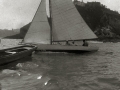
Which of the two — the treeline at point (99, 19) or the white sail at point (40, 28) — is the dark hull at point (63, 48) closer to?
the white sail at point (40, 28)

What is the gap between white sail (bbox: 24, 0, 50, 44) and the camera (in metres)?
28.2

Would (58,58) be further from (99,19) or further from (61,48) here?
(99,19)

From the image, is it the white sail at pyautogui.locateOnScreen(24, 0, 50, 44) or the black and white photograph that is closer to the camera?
the black and white photograph

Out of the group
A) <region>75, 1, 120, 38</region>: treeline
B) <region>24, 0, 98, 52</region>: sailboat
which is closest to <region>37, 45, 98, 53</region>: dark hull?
<region>24, 0, 98, 52</region>: sailboat

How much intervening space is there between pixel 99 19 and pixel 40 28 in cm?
13655

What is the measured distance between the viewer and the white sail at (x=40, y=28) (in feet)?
92.6

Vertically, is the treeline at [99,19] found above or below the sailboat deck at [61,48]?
above

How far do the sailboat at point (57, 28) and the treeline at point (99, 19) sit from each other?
4448 inches

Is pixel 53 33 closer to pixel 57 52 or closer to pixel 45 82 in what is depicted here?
pixel 57 52

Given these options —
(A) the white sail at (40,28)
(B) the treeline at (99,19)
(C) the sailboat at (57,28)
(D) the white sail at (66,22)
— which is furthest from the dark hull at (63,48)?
(B) the treeline at (99,19)

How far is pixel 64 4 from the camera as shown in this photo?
30.2m

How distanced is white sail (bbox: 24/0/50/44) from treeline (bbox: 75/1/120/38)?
4593 inches

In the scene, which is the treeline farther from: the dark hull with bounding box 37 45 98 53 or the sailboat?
the dark hull with bounding box 37 45 98 53

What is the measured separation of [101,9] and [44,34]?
143 m
